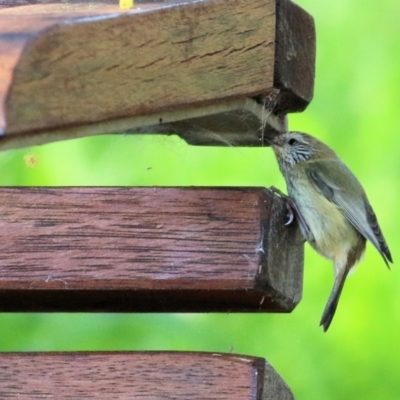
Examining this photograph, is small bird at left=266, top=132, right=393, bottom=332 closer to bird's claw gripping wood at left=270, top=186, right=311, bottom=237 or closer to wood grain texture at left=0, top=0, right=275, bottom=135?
bird's claw gripping wood at left=270, top=186, right=311, bottom=237

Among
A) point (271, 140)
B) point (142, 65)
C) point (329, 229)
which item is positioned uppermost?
point (142, 65)

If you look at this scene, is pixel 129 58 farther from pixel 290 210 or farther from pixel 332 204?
pixel 332 204

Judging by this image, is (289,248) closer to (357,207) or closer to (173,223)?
(173,223)

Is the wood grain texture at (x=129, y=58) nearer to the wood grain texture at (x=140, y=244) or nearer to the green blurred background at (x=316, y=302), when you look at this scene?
the wood grain texture at (x=140, y=244)

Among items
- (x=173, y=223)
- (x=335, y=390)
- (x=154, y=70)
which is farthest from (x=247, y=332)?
(x=154, y=70)

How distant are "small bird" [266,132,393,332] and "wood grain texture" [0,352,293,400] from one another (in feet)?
5.05

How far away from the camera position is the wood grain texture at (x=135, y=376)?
7.14ft

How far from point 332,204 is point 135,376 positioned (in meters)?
1.84

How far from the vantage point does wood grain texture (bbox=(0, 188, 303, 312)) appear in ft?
7.32

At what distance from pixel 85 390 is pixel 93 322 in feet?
6.77

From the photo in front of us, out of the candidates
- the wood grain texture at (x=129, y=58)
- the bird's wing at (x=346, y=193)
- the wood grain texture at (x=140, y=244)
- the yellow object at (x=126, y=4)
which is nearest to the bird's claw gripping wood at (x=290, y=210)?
the wood grain texture at (x=140, y=244)

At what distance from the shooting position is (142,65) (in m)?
2.01

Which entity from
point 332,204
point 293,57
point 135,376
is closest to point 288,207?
point 293,57

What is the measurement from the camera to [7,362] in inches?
88.7
